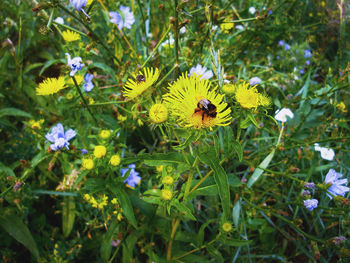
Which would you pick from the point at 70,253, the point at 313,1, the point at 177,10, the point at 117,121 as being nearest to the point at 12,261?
the point at 70,253

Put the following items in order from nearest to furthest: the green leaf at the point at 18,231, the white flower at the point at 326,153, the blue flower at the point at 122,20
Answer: the green leaf at the point at 18,231 < the white flower at the point at 326,153 < the blue flower at the point at 122,20

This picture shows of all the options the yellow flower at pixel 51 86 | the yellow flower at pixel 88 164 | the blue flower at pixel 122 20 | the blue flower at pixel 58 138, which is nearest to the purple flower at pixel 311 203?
the yellow flower at pixel 88 164

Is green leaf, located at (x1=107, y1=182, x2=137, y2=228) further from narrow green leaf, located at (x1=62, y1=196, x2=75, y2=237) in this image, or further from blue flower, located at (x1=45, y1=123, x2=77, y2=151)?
narrow green leaf, located at (x1=62, y1=196, x2=75, y2=237)

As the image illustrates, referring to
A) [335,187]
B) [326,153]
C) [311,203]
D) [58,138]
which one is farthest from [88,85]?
[326,153]

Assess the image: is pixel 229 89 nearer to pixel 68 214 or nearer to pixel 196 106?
pixel 196 106

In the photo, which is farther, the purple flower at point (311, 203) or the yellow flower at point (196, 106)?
the purple flower at point (311, 203)

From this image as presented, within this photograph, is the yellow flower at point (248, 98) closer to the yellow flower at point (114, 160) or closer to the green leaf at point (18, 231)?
the yellow flower at point (114, 160)

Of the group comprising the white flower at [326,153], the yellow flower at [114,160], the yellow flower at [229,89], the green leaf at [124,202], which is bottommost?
the white flower at [326,153]

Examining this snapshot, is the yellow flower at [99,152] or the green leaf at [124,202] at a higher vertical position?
the yellow flower at [99,152]
